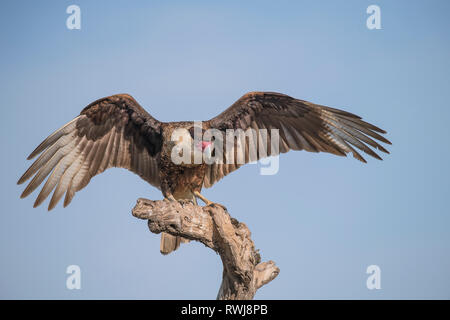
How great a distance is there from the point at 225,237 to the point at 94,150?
303 centimetres

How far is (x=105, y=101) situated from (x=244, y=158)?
246 cm

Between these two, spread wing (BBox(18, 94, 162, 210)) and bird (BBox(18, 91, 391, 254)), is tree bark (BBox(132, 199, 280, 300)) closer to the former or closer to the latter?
bird (BBox(18, 91, 391, 254))

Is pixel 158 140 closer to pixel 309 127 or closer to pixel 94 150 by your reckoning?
pixel 94 150

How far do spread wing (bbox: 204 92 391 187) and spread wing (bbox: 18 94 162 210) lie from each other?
46.8 inches

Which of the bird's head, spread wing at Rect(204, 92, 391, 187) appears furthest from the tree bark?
spread wing at Rect(204, 92, 391, 187)

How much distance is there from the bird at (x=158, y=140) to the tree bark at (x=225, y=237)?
1055 mm

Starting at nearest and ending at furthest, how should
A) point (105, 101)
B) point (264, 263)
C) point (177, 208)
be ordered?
point (177, 208), point (264, 263), point (105, 101)

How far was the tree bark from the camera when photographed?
756cm

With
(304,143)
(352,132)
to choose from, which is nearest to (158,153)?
(304,143)

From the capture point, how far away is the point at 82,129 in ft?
30.8

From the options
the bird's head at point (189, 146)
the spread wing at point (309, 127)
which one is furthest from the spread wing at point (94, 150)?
the spread wing at point (309, 127)

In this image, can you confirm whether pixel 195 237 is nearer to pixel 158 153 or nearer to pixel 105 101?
pixel 158 153

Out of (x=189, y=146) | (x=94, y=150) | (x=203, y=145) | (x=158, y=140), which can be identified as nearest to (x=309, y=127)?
(x=203, y=145)

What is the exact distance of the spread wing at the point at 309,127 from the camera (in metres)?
9.17
